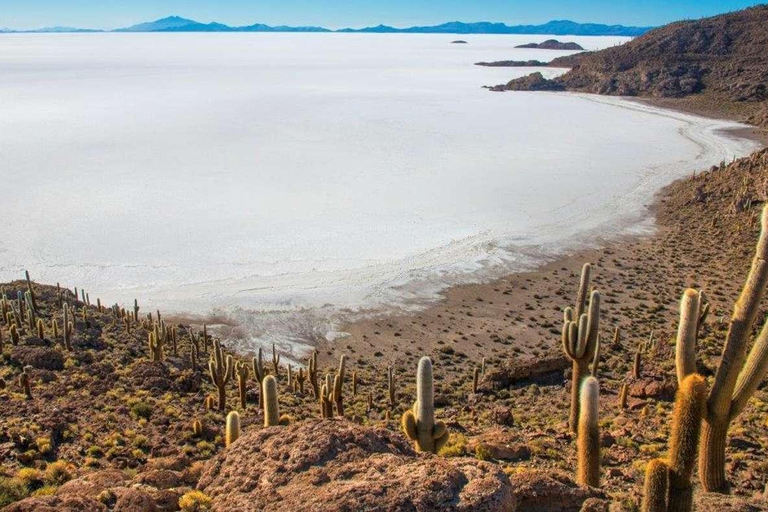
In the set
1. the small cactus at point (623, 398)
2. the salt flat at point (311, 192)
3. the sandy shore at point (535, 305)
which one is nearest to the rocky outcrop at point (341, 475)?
the small cactus at point (623, 398)

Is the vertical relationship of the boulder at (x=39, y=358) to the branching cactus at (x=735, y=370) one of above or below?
below

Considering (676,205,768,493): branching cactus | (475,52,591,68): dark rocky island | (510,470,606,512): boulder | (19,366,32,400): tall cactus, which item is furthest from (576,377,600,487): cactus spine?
(475,52,591,68): dark rocky island

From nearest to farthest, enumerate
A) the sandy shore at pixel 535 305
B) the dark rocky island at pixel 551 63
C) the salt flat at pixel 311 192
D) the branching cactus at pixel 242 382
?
1. the branching cactus at pixel 242 382
2. the sandy shore at pixel 535 305
3. the salt flat at pixel 311 192
4. the dark rocky island at pixel 551 63

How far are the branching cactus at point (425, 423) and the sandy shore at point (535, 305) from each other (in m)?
13.5

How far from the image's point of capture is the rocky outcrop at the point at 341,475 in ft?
17.3

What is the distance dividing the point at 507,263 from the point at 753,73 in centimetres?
7500

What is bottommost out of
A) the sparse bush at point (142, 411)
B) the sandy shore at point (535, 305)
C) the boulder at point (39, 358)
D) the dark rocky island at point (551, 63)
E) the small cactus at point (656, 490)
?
the sandy shore at point (535, 305)

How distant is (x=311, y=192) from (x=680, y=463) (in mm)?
38843

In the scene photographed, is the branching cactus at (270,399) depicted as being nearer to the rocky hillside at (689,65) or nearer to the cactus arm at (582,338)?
the cactus arm at (582,338)

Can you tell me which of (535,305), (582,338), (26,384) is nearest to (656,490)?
(582,338)

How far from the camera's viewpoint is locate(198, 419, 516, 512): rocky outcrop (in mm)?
5273

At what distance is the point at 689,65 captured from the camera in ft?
317

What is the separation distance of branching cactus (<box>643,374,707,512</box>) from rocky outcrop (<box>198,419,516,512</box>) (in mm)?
1845

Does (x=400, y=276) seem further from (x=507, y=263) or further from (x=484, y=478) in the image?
(x=484, y=478)
